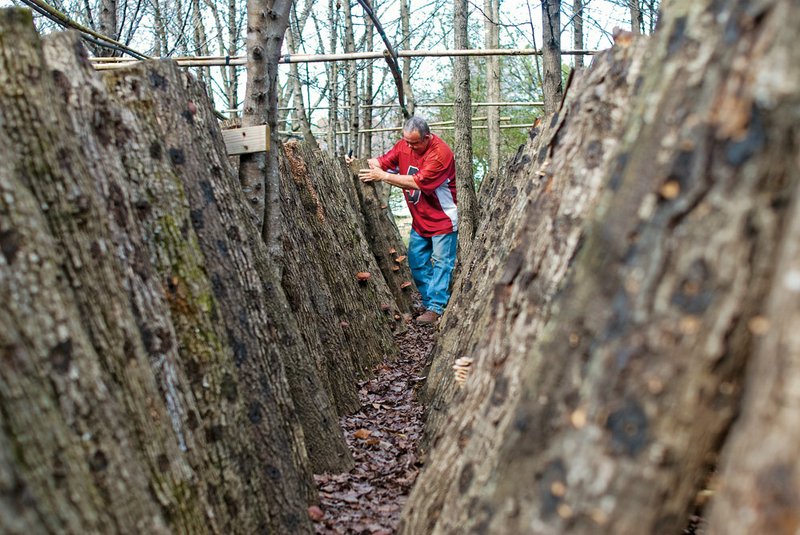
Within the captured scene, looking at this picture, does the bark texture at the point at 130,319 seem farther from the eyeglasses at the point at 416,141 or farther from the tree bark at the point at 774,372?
the eyeglasses at the point at 416,141

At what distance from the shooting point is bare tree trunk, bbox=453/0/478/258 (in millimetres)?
9578

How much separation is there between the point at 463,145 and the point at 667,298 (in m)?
8.13

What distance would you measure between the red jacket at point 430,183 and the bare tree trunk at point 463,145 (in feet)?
1.83

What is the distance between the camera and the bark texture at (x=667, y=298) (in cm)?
183

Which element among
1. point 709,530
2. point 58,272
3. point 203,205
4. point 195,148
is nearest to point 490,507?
point 709,530

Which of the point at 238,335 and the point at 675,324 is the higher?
the point at 675,324

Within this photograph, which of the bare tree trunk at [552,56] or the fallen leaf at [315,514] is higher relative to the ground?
the bare tree trunk at [552,56]

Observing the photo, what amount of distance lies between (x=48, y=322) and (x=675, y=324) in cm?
171

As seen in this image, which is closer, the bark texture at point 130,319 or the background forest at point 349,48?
the bark texture at point 130,319

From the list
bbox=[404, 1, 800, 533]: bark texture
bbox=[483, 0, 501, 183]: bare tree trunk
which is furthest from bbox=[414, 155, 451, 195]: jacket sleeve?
bbox=[483, 0, 501, 183]: bare tree trunk

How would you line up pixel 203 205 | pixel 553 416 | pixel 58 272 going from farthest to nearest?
pixel 203 205, pixel 58 272, pixel 553 416

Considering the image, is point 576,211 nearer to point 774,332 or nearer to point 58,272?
point 774,332

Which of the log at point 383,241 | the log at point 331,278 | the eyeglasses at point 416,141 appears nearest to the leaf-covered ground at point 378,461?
the log at point 331,278

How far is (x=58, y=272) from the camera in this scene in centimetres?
248
